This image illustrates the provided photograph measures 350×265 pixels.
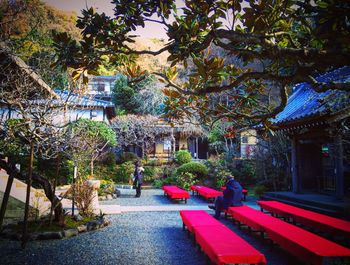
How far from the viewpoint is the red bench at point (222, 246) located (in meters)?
3.60

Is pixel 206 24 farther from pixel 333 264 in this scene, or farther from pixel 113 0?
pixel 333 264

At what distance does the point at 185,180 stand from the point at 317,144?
8120 millimetres

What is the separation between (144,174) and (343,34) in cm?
1814

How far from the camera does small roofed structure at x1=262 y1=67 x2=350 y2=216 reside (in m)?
8.51

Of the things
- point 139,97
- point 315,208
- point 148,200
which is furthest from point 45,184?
point 139,97

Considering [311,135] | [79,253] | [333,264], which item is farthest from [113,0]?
[311,135]

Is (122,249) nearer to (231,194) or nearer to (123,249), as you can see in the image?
(123,249)

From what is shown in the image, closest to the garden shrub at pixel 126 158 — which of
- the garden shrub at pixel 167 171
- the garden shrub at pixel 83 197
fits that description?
the garden shrub at pixel 167 171

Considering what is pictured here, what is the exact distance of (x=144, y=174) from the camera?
19609 mm

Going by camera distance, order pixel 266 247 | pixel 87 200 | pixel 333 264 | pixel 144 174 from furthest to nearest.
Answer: pixel 144 174 → pixel 87 200 → pixel 266 247 → pixel 333 264

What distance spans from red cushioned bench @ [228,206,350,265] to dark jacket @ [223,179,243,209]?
1478mm

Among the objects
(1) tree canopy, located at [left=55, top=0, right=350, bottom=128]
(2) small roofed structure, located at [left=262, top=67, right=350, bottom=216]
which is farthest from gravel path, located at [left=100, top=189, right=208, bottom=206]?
(1) tree canopy, located at [left=55, top=0, right=350, bottom=128]

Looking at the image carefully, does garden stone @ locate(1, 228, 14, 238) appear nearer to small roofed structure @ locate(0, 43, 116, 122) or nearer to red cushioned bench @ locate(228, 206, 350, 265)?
small roofed structure @ locate(0, 43, 116, 122)

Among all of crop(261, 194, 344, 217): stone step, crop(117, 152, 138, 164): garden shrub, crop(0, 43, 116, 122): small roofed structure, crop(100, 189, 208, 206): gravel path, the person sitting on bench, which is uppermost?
crop(0, 43, 116, 122): small roofed structure
